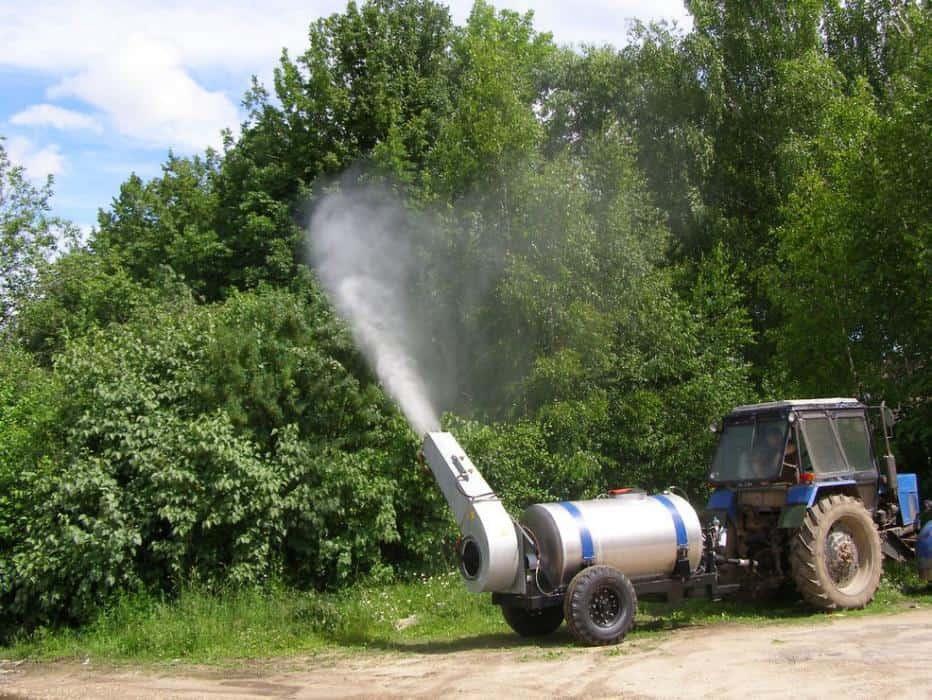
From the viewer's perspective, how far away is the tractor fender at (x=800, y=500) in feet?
38.4

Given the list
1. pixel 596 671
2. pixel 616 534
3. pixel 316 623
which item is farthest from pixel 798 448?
pixel 316 623

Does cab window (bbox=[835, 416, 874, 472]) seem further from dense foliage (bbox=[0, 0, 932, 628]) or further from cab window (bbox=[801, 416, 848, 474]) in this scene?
dense foliage (bbox=[0, 0, 932, 628])

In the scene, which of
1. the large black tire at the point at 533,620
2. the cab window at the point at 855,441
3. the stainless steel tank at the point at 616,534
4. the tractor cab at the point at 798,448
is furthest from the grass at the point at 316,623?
the cab window at the point at 855,441

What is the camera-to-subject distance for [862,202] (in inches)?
724

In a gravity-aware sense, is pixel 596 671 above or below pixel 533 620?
below

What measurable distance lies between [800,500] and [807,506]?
0.37 ft

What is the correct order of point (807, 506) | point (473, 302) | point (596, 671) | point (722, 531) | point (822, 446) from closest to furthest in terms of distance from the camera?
1. point (596, 671)
2. point (807, 506)
3. point (722, 531)
4. point (822, 446)
5. point (473, 302)

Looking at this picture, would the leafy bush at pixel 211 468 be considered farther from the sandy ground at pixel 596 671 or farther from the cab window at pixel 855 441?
the cab window at pixel 855 441

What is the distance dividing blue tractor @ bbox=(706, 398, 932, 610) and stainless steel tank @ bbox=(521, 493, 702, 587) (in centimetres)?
86

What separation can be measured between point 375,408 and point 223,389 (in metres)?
2.32

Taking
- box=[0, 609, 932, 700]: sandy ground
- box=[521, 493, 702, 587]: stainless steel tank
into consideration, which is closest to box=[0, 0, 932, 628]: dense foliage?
box=[0, 609, 932, 700]: sandy ground

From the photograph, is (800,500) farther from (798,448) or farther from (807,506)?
(798,448)

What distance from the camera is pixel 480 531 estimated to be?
1034 centimetres

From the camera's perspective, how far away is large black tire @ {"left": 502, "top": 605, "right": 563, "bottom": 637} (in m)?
11.2
